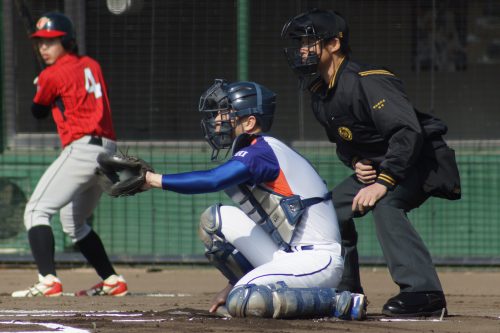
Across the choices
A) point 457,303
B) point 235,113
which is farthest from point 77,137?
point 457,303

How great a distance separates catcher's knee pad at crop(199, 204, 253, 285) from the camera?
607cm

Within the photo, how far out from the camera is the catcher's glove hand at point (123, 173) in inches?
225

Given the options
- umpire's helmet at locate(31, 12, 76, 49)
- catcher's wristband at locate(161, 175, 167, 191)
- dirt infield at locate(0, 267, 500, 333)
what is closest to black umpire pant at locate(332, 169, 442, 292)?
dirt infield at locate(0, 267, 500, 333)

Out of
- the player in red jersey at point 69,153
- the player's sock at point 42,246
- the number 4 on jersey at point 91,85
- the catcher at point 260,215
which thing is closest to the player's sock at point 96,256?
the player in red jersey at point 69,153

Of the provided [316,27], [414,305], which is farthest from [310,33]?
[414,305]

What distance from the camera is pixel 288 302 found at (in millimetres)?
5664

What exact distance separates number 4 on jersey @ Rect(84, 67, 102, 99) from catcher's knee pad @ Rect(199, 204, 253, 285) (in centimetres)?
234

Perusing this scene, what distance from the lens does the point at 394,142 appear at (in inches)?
245

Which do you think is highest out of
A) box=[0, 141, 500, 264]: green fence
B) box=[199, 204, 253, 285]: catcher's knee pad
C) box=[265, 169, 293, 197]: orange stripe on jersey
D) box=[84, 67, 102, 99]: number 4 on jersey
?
box=[84, 67, 102, 99]: number 4 on jersey

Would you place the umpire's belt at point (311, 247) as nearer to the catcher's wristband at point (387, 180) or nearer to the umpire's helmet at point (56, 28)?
the catcher's wristband at point (387, 180)

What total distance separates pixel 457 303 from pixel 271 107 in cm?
225

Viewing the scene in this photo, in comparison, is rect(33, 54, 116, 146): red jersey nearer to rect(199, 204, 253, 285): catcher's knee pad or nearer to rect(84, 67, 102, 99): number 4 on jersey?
rect(84, 67, 102, 99): number 4 on jersey

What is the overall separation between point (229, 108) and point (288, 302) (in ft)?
3.58

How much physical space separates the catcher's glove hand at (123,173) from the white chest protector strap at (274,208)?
537 mm
